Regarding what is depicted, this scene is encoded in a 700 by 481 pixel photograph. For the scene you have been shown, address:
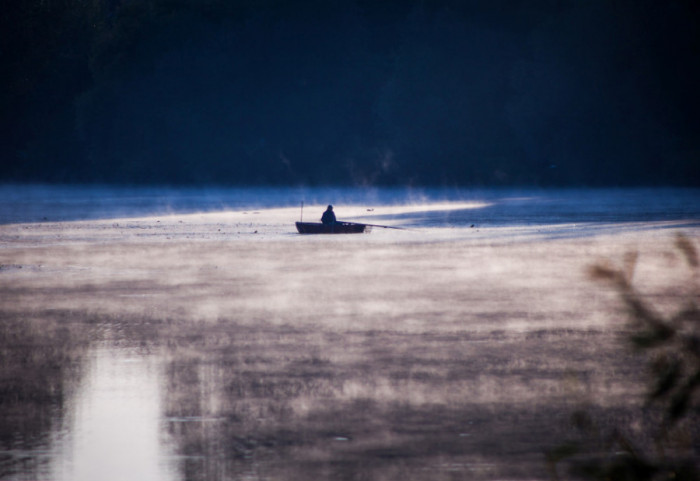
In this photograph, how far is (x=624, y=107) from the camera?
237 feet

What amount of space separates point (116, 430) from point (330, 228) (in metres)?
23.4

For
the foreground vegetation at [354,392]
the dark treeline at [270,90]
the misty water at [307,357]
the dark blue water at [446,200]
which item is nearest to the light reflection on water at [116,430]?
the misty water at [307,357]

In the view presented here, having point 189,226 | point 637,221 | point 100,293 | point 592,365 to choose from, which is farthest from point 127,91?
point 592,365

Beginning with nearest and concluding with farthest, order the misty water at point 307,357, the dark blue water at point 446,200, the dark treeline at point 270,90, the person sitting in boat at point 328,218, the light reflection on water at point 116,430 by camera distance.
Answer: the light reflection on water at point 116,430 < the misty water at point 307,357 < the person sitting in boat at point 328,218 < the dark blue water at point 446,200 < the dark treeline at point 270,90

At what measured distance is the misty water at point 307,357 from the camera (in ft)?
26.3

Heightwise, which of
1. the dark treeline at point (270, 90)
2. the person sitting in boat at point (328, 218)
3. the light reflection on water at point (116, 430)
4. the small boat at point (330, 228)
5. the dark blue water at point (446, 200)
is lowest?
the light reflection on water at point (116, 430)

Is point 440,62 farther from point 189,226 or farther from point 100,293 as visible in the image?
point 100,293

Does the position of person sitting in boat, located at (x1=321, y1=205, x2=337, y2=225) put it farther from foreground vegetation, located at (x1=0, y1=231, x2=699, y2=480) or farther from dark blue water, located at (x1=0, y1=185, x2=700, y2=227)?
foreground vegetation, located at (x1=0, y1=231, x2=699, y2=480)

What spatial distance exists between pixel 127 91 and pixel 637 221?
57.1 meters

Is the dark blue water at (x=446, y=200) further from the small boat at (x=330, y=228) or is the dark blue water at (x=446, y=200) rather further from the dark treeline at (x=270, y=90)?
the dark treeline at (x=270, y=90)

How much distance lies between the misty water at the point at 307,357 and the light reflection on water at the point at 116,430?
24 mm

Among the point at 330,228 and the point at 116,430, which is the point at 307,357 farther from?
the point at 330,228

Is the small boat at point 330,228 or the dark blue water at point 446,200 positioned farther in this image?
the dark blue water at point 446,200

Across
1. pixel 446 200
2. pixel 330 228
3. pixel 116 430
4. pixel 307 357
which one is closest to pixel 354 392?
pixel 307 357
